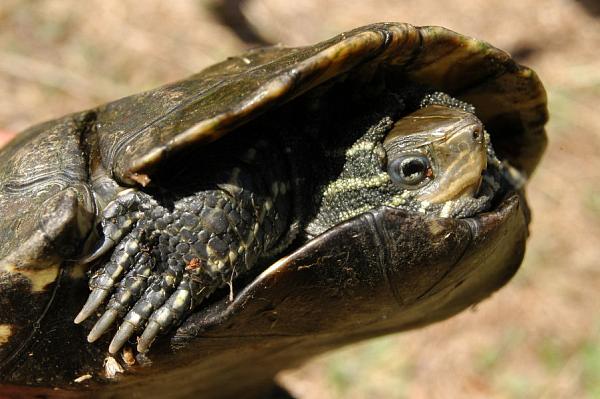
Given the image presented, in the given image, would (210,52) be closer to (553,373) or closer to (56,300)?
(553,373)

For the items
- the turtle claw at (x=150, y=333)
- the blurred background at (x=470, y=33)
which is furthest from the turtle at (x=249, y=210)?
the blurred background at (x=470, y=33)

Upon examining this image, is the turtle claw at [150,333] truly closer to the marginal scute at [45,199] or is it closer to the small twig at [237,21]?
the marginal scute at [45,199]

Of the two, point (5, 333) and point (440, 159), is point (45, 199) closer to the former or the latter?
point (5, 333)

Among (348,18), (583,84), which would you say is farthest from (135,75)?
(583,84)

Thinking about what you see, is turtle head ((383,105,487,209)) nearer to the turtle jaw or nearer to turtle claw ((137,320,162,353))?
the turtle jaw

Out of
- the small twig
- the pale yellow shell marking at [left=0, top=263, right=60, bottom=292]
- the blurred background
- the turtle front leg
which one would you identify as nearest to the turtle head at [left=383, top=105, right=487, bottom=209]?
the turtle front leg

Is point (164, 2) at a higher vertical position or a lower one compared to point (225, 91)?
lower
